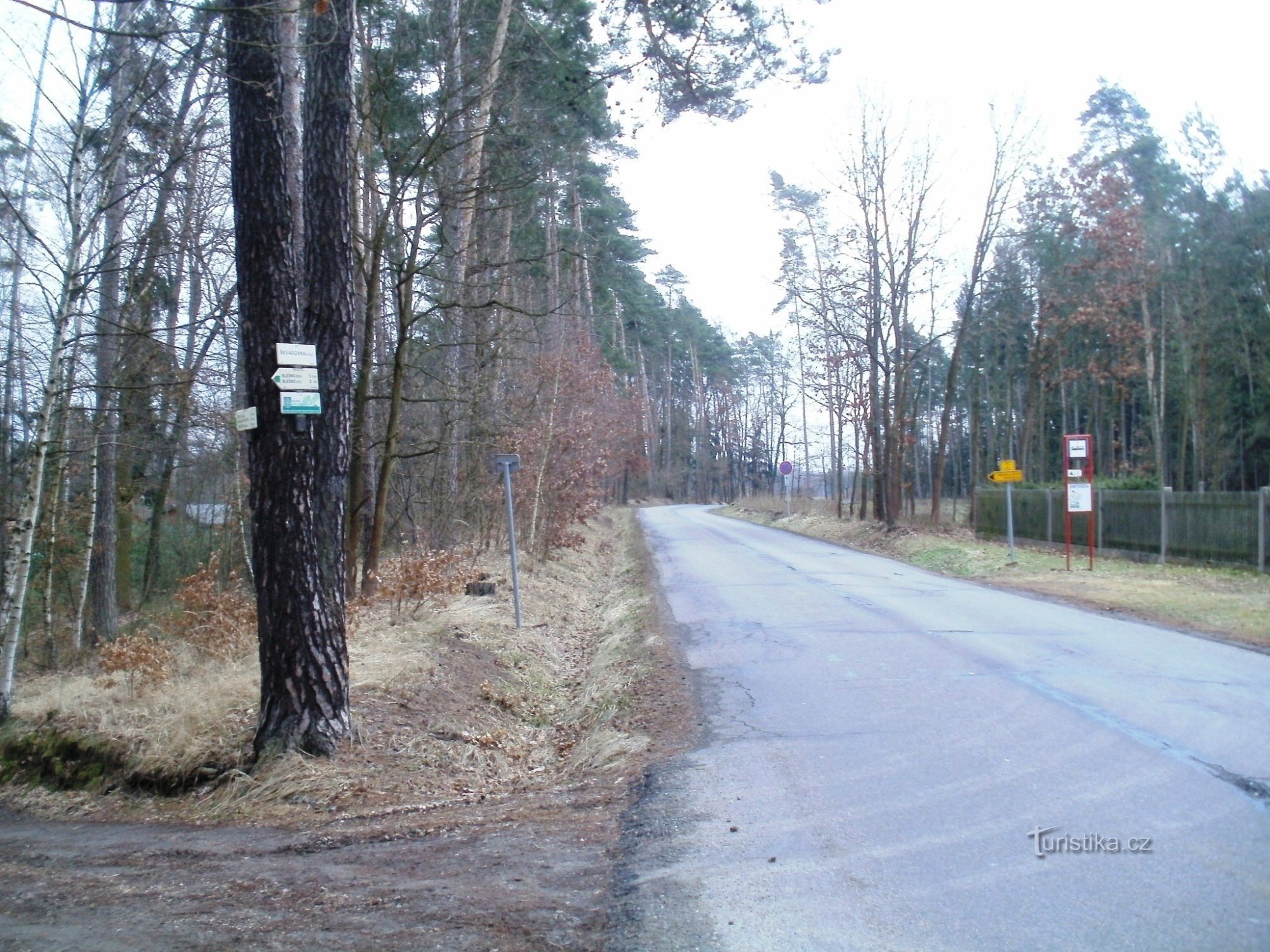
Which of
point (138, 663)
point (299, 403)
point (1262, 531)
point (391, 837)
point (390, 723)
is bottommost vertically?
point (391, 837)

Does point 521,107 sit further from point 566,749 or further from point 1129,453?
point 1129,453

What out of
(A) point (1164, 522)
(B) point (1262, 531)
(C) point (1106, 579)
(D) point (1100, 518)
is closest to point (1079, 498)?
(C) point (1106, 579)

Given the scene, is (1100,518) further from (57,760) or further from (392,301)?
(57,760)

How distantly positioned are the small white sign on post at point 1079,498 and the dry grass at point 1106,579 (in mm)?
1364

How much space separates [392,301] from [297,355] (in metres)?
10.6

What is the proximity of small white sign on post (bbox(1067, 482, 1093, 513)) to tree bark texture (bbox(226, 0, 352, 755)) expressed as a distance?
671 inches

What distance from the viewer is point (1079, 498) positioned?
20625 mm

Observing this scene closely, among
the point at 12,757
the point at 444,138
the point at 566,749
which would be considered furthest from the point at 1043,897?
the point at 444,138

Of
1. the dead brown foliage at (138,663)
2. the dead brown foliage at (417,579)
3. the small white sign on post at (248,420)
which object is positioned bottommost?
the dead brown foliage at (138,663)

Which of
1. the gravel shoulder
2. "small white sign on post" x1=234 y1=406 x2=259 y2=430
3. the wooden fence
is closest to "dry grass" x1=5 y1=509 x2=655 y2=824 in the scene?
the gravel shoulder

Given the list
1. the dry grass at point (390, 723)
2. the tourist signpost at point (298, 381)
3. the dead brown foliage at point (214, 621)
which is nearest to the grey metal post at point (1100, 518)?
the dry grass at point (390, 723)

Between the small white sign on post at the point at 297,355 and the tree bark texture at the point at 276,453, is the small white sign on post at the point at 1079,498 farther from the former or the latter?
the small white sign on post at the point at 297,355

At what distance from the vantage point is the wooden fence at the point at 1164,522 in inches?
813

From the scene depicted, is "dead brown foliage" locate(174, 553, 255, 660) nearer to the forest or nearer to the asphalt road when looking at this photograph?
the forest
